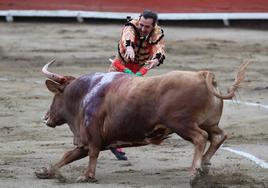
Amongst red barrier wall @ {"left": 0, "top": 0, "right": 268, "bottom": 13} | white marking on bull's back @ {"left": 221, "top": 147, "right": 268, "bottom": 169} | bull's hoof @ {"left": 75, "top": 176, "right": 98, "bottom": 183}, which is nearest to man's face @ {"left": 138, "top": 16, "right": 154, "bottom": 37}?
white marking on bull's back @ {"left": 221, "top": 147, "right": 268, "bottom": 169}

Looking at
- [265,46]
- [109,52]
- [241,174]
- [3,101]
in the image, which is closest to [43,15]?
[109,52]

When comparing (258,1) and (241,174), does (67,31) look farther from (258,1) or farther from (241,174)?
(241,174)

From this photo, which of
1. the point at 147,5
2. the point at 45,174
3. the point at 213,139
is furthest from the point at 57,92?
the point at 147,5

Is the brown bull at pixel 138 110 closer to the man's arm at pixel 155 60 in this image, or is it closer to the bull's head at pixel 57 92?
the bull's head at pixel 57 92

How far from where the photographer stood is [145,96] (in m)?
7.64

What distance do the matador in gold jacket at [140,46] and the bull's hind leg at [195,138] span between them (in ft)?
4.90

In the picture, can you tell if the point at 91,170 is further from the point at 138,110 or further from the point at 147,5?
the point at 147,5

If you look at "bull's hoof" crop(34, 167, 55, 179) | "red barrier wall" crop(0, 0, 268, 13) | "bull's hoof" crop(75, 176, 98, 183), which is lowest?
"red barrier wall" crop(0, 0, 268, 13)

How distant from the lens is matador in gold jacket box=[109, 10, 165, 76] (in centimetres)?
881

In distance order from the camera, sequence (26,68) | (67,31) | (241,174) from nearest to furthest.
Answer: (241,174) → (26,68) → (67,31)

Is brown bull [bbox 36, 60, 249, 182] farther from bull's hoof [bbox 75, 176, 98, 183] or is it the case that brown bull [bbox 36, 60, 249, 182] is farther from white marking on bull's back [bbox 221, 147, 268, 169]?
white marking on bull's back [bbox 221, 147, 268, 169]

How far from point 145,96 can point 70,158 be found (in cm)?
91

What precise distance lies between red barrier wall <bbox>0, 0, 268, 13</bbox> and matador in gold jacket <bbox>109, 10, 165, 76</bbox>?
1076cm

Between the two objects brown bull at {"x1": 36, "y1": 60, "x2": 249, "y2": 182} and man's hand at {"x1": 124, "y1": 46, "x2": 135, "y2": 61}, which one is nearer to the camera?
brown bull at {"x1": 36, "y1": 60, "x2": 249, "y2": 182}
